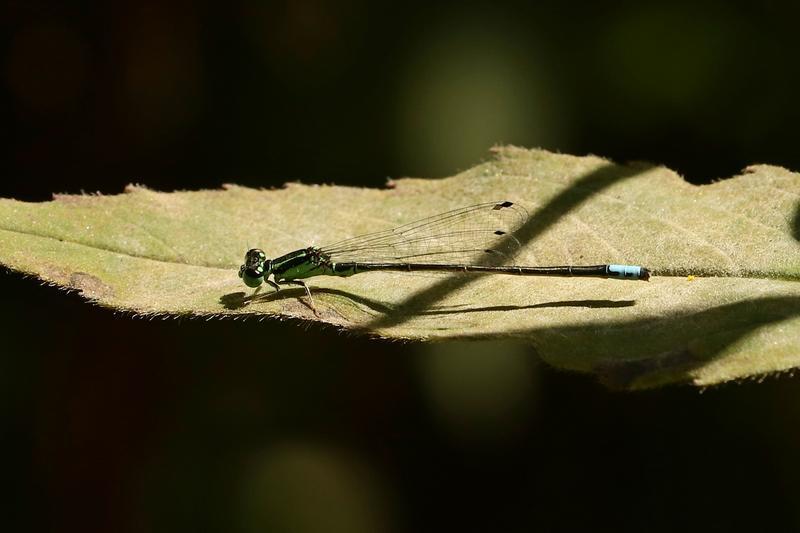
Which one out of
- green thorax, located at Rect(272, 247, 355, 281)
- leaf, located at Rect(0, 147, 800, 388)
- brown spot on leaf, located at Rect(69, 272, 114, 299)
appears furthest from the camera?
green thorax, located at Rect(272, 247, 355, 281)

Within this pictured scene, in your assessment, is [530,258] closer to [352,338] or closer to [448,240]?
[448,240]

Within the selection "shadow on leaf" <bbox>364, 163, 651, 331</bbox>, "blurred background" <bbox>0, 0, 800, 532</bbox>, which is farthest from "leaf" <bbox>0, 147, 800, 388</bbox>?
"blurred background" <bbox>0, 0, 800, 532</bbox>

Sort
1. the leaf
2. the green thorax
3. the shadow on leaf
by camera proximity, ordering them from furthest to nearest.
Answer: the green thorax
the shadow on leaf
the leaf

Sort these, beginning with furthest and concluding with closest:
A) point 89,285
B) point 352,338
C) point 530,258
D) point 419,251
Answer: point 352,338
point 419,251
point 530,258
point 89,285

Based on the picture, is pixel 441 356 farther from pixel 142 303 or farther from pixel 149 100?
pixel 149 100

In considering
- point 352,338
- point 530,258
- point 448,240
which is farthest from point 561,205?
point 352,338

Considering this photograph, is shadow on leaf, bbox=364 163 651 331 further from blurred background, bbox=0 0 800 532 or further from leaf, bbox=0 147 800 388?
blurred background, bbox=0 0 800 532

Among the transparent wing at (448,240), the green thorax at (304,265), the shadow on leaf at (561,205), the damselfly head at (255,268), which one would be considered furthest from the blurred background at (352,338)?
the damselfly head at (255,268)
